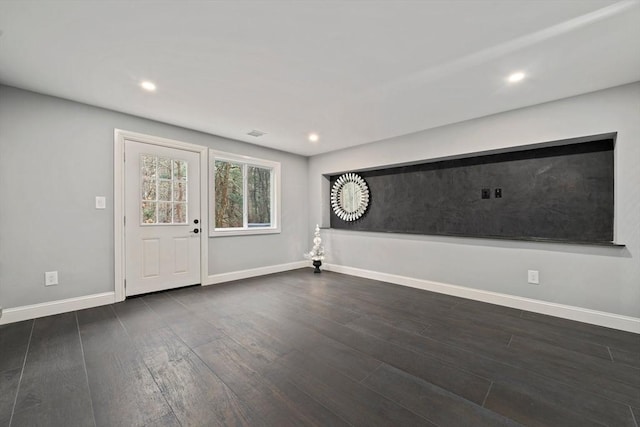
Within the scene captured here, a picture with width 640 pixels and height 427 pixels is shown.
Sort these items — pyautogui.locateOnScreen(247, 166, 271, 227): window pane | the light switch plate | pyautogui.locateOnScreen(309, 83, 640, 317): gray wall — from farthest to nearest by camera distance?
pyautogui.locateOnScreen(247, 166, 271, 227): window pane, the light switch plate, pyautogui.locateOnScreen(309, 83, 640, 317): gray wall

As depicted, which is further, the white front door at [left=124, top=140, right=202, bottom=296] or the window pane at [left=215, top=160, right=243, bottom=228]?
the window pane at [left=215, top=160, right=243, bottom=228]

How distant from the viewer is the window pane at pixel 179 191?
3.60 m

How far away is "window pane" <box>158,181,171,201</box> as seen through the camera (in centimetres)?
346

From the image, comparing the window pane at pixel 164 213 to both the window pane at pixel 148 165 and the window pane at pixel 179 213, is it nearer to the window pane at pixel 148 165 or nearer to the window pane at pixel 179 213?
the window pane at pixel 179 213

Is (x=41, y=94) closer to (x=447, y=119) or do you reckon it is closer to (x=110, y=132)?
(x=110, y=132)

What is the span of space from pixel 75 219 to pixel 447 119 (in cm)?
459

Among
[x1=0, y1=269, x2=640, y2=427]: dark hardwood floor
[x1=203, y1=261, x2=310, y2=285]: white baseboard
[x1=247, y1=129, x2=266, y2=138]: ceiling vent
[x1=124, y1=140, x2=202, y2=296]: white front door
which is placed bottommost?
[x1=0, y1=269, x2=640, y2=427]: dark hardwood floor

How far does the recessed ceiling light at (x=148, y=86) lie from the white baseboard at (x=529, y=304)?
3.87m

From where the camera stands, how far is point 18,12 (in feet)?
5.27

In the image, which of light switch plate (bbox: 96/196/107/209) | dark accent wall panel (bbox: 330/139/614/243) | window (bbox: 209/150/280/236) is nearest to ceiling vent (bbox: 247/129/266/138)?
window (bbox: 209/150/280/236)

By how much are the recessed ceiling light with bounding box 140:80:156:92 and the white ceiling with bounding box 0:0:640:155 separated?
0.06 m

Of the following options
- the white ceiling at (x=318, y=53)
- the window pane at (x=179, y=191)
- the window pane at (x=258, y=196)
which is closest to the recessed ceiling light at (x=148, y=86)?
the white ceiling at (x=318, y=53)

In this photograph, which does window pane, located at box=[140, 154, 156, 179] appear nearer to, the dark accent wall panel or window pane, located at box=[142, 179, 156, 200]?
window pane, located at box=[142, 179, 156, 200]

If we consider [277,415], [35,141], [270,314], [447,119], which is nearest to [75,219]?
[35,141]
